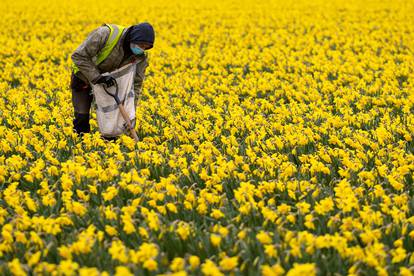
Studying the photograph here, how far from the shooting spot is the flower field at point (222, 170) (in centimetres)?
357

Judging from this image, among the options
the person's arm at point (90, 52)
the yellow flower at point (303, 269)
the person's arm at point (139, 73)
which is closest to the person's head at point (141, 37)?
the person's arm at point (90, 52)

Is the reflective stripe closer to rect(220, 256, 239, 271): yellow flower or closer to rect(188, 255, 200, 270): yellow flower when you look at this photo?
rect(188, 255, 200, 270): yellow flower

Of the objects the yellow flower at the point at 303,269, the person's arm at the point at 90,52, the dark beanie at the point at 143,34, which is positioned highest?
the dark beanie at the point at 143,34

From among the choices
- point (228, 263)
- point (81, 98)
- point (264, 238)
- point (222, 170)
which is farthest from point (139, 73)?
point (228, 263)

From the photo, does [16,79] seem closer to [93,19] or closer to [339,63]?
[339,63]

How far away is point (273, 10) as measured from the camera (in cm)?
2175

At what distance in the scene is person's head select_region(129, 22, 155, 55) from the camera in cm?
578

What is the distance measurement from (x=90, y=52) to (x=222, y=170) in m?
2.33

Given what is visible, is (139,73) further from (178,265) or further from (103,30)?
(178,265)

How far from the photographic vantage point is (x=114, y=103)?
647 centimetres

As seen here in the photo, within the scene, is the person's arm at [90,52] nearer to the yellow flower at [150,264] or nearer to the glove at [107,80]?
the glove at [107,80]

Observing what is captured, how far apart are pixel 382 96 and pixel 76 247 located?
6396 mm

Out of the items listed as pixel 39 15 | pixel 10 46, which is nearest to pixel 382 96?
pixel 10 46

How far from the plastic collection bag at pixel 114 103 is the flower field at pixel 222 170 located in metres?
0.22
